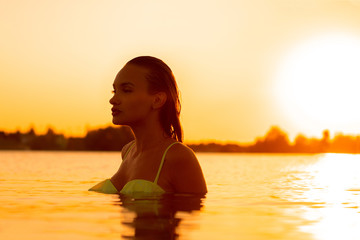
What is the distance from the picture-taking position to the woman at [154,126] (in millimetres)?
7074

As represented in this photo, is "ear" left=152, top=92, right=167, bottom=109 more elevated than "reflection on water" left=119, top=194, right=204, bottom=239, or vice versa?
"ear" left=152, top=92, right=167, bottom=109

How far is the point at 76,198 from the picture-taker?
7.91 metres

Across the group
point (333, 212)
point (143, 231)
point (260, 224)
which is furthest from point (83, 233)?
point (333, 212)

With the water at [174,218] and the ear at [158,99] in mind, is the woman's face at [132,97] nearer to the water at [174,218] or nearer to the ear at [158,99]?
the ear at [158,99]

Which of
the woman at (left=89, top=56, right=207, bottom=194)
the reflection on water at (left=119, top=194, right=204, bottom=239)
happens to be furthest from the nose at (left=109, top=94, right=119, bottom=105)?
the reflection on water at (left=119, top=194, right=204, bottom=239)

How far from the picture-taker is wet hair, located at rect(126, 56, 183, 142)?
7.21 meters

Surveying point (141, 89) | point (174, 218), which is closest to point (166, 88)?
point (141, 89)

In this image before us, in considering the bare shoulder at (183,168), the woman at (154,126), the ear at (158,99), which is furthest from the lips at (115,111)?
the bare shoulder at (183,168)

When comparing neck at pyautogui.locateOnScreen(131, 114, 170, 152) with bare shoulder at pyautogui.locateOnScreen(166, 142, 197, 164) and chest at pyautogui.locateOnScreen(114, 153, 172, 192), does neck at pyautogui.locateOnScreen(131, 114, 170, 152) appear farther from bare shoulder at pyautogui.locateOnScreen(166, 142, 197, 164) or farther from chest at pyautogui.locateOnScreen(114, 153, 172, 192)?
bare shoulder at pyautogui.locateOnScreen(166, 142, 197, 164)

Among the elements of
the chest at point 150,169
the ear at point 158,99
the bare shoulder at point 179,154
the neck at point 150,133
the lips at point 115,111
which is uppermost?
the ear at point 158,99

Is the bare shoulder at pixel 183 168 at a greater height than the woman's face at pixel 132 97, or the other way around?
the woman's face at pixel 132 97

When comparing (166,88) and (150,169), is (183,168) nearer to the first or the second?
(150,169)

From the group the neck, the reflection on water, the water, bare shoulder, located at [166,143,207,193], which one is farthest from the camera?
the neck

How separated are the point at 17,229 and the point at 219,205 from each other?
2.83m
